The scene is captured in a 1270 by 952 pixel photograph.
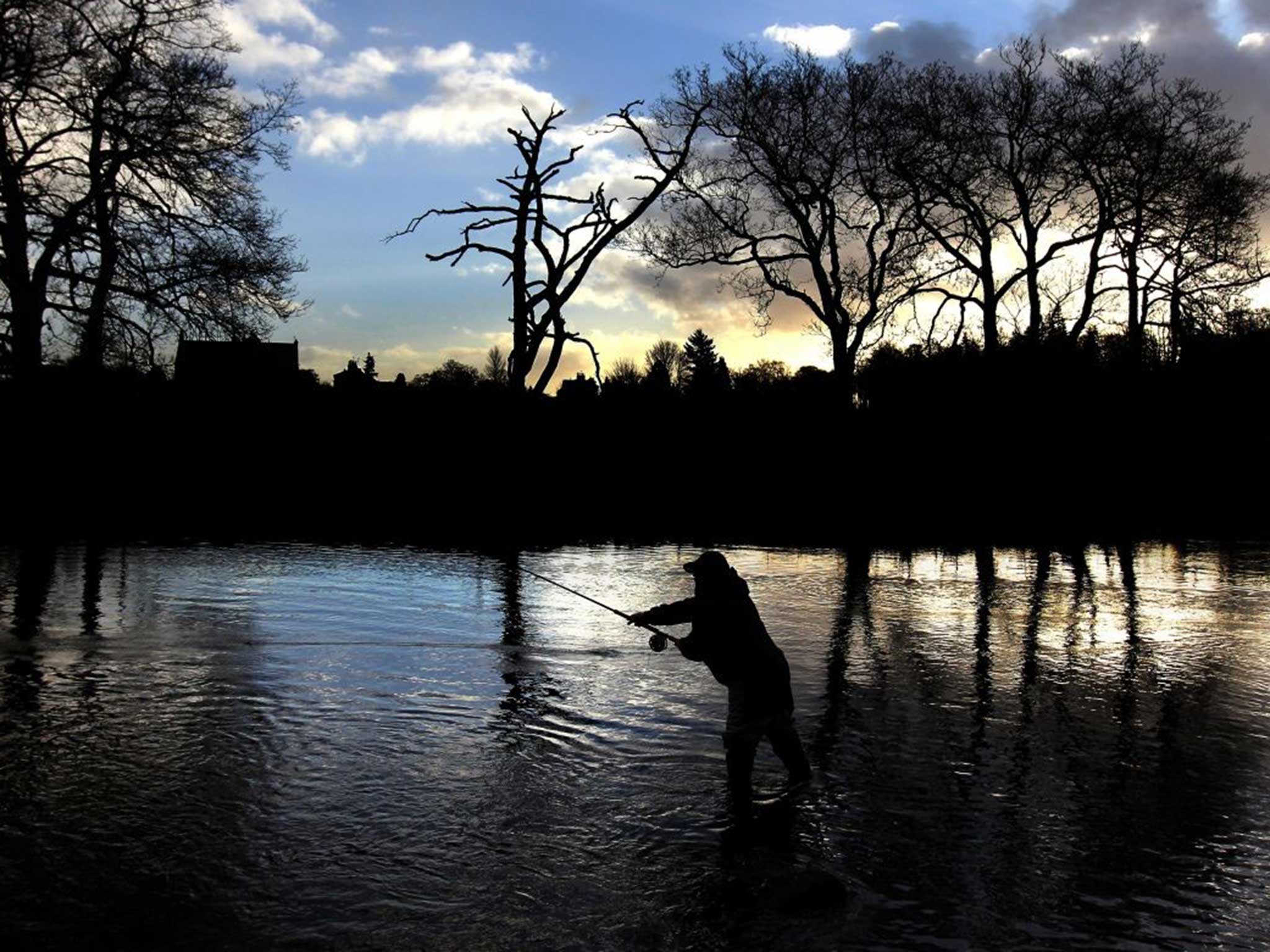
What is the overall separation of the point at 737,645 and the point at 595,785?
1.09m

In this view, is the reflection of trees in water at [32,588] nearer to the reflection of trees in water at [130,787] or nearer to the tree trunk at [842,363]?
the reflection of trees in water at [130,787]

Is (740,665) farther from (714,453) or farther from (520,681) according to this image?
(714,453)

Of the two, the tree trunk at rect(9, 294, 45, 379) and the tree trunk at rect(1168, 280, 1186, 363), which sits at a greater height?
the tree trunk at rect(1168, 280, 1186, 363)

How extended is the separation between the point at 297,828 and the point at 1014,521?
2531 centimetres

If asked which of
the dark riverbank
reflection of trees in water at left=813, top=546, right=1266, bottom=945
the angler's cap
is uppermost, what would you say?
the dark riverbank

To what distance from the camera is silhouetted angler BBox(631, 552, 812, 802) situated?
5.74 metres

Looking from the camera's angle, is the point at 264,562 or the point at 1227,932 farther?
the point at 264,562

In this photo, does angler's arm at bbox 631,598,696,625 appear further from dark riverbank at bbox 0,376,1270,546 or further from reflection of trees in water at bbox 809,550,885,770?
dark riverbank at bbox 0,376,1270,546

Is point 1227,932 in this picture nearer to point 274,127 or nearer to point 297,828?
point 297,828

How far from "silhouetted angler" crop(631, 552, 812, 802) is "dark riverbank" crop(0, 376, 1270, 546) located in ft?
49.1

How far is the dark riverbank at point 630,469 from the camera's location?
81.3 feet

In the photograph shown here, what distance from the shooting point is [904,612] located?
1261 cm

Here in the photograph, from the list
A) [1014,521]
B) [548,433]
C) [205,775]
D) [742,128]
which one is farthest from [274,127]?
[205,775]

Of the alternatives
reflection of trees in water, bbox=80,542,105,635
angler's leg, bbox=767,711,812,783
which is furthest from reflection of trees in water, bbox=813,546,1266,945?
reflection of trees in water, bbox=80,542,105,635
